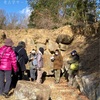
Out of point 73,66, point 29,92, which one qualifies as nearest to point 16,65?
point 29,92

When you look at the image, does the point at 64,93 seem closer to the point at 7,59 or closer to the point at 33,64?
the point at 33,64

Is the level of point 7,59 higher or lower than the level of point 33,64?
higher

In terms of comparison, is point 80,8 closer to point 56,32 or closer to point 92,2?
point 92,2

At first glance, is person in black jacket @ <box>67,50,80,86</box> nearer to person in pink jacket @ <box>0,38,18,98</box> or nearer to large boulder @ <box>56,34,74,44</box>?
person in pink jacket @ <box>0,38,18,98</box>

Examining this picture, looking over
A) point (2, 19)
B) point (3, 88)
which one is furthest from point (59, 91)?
point (2, 19)

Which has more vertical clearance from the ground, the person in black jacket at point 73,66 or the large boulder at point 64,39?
the large boulder at point 64,39

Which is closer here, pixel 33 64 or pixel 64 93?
pixel 64 93

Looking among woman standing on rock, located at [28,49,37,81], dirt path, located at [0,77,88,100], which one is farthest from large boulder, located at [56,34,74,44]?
woman standing on rock, located at [28,49,37,81]

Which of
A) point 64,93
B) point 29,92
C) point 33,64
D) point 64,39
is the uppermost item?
point 64,39

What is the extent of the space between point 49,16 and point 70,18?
156 inches

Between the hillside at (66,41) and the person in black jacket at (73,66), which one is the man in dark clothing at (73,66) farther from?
the hillside at (66,41)

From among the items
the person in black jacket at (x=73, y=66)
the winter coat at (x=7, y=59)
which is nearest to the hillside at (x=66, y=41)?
the person in black jacket at (x=73, y=66)

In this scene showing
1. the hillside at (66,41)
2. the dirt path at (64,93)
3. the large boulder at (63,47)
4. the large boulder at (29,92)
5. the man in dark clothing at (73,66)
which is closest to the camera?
the large boulder at (29,92)

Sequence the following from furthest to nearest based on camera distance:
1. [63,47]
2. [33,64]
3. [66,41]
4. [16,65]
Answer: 1. [66,41]
2. [63,47]
3. [33,64]
4. [16,65]
